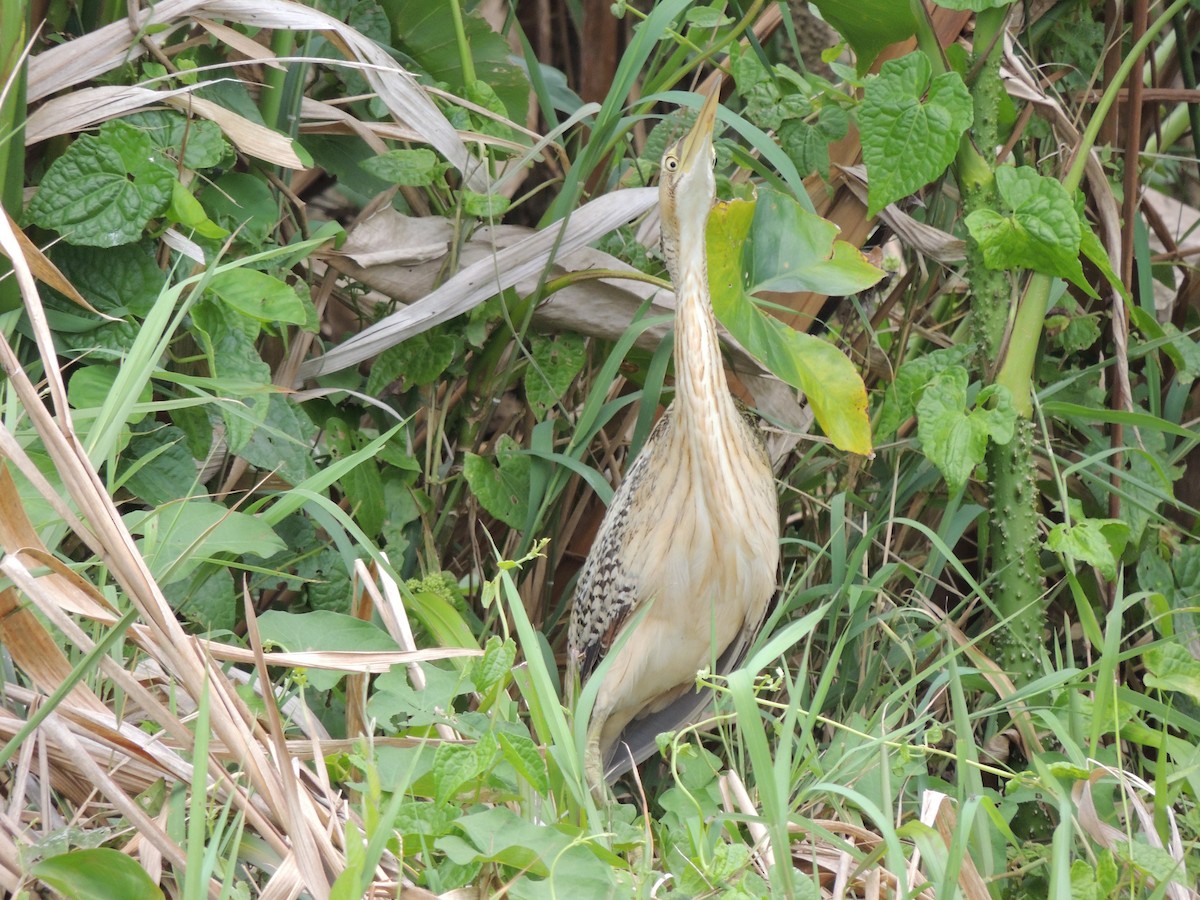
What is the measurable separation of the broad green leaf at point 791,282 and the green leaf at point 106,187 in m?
0.96

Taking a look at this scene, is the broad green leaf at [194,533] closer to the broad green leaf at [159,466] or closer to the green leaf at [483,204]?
the broad green leaf at [159,466]

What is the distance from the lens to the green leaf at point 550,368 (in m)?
2.56

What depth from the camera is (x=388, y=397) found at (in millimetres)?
2646

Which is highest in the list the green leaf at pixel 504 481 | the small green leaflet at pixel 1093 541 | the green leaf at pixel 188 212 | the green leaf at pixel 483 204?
the green leaf at pixel 188 212

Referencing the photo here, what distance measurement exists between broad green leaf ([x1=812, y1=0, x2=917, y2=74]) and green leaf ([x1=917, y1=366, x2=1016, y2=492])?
0.59 meters

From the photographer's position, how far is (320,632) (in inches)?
67.1

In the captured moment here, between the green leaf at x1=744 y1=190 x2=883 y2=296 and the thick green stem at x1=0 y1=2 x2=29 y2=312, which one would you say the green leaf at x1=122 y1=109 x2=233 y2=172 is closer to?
the thick green stem at x1=0 y1=2 x2=29 y2=312

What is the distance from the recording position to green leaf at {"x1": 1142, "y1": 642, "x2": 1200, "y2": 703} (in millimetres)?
1991

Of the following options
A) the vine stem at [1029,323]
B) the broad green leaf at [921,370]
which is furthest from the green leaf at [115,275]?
the vine stem at [1029,323]

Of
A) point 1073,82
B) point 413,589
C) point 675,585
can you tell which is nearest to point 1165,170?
point 1073,82

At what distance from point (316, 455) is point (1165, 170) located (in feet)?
8.13

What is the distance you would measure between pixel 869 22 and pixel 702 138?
368 millimetres

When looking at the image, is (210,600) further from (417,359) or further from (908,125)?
(908,125)

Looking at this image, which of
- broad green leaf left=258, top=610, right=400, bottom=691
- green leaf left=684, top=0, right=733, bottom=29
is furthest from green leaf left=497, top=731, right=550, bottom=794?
green leaf left=684, top=0, right=733, bottom=29
